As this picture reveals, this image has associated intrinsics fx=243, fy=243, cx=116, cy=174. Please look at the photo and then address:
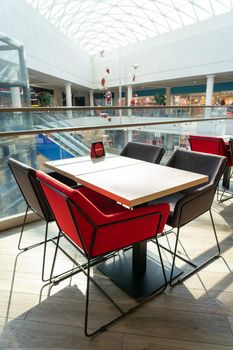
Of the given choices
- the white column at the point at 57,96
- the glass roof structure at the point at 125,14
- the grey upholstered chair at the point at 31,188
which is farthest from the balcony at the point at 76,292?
the white column at the point at 57,96

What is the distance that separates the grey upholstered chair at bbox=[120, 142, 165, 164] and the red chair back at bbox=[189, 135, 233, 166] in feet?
3.17

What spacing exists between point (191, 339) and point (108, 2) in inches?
649

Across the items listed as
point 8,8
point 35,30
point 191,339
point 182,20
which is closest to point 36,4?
point 35,30

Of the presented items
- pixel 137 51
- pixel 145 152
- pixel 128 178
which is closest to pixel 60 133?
pixel 145 152

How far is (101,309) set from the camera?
1.48 metres

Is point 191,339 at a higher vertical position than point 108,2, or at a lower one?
lower

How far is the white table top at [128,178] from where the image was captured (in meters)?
1.32

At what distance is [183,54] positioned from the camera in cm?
1287

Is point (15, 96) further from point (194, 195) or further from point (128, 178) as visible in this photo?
point (194, 195)

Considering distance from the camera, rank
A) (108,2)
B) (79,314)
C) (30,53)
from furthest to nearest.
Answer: (108,2) → (30,53) → (79,314)

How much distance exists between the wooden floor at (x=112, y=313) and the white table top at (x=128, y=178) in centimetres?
71

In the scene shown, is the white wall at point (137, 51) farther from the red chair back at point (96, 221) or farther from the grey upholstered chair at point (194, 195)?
the red chair back at point (96, 221)

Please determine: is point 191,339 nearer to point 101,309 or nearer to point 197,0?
point 101,309

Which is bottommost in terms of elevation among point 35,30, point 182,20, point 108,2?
point 35,30
